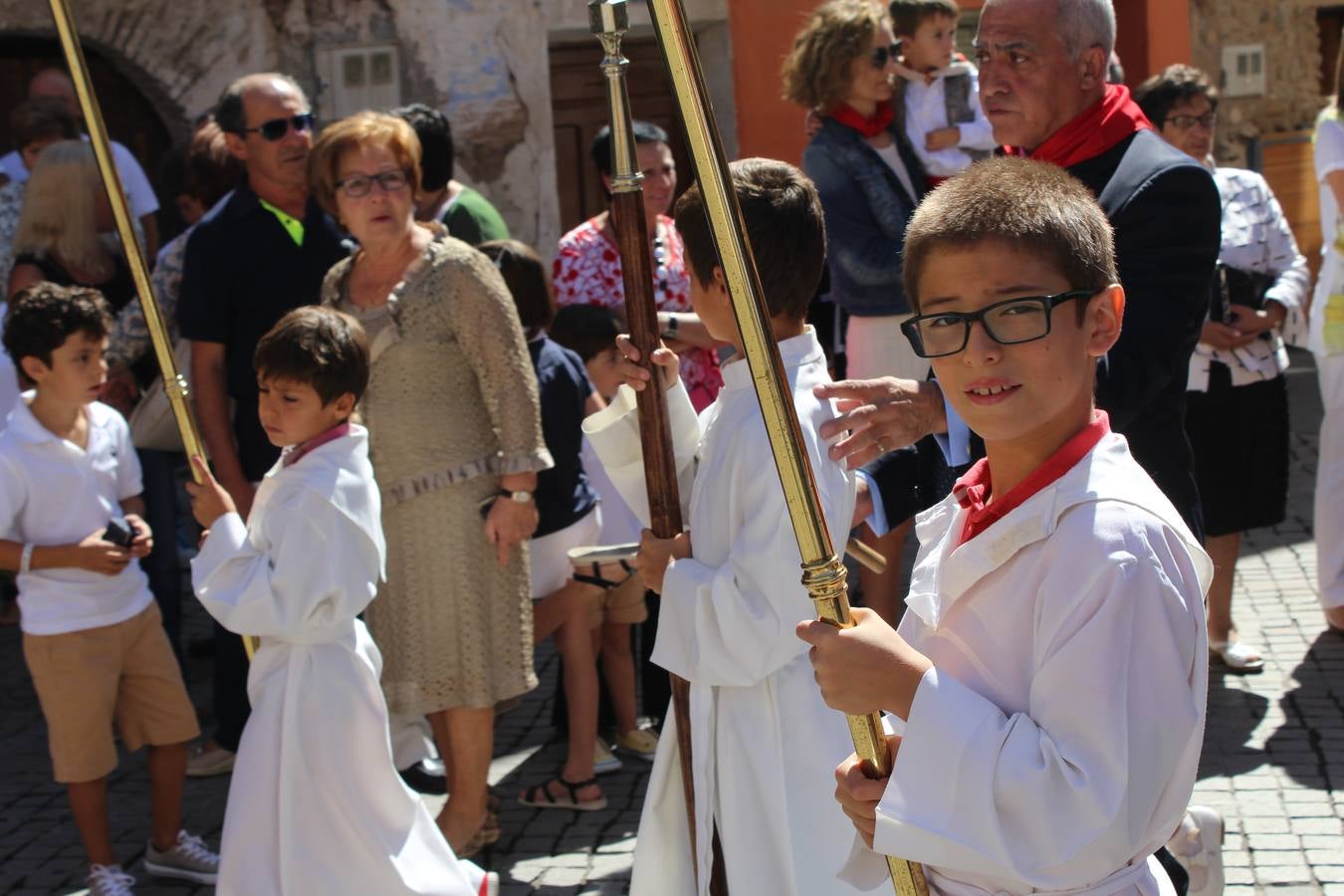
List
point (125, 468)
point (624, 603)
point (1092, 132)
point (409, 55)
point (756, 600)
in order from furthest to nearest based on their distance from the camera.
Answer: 1. point (409, 55)
2. point (624, 603)
3. point (125, 468)
4. point (1092, 132)
5. point (756, 600)

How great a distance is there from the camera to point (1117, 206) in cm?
305

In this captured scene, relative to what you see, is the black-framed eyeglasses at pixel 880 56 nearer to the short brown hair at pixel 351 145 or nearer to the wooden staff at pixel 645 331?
the short brown hair at pixel 351 145

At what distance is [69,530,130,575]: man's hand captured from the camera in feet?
14.1

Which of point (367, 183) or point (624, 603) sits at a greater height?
point (367, 183)

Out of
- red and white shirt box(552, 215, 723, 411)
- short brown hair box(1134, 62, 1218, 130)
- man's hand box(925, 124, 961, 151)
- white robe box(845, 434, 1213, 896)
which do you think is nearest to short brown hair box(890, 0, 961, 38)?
man's hand box(925, 124, 961, 151)

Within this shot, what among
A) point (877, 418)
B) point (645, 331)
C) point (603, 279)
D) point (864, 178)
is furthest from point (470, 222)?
point (877, 418)

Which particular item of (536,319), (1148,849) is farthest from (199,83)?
(1148,849)

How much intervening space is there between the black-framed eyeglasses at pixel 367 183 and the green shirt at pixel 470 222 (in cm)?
101

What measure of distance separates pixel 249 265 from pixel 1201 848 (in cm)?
308

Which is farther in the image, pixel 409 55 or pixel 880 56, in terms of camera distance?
pixel 409 55

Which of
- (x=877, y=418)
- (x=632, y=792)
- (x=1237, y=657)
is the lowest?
(x=632, y=792)

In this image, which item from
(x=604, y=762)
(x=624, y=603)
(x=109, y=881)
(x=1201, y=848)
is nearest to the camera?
(x=1201, y=848)

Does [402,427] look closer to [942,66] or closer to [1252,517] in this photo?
[942,66]

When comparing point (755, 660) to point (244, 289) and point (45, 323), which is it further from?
point (244, 289)
